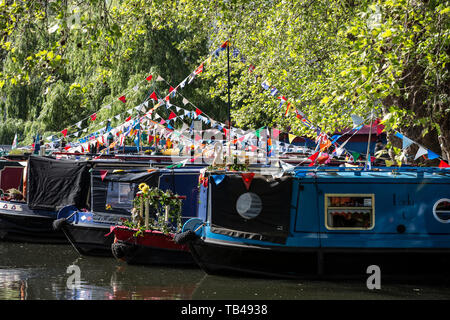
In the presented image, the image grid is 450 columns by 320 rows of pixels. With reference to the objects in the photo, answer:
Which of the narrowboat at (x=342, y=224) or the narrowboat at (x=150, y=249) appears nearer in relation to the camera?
the narrowboat at (x=342, y=224)

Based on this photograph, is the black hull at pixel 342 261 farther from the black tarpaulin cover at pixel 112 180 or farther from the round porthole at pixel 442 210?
the black tarpaulin cover at pixel 112 180

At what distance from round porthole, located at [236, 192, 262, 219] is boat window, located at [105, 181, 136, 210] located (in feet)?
13.3

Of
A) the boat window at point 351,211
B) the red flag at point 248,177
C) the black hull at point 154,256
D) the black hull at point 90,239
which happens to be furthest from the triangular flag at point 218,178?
the black hull at point 90,239

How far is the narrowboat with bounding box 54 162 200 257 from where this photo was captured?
1373cm

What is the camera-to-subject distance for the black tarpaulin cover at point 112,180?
1390cm

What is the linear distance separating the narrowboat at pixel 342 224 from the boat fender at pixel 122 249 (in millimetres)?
2553

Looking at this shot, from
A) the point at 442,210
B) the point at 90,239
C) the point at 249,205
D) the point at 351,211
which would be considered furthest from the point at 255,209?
the point at 90,239

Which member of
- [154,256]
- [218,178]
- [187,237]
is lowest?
[154,256]

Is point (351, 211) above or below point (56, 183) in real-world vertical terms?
below

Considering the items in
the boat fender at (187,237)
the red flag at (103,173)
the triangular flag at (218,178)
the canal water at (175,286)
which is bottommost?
the canal water at (175,286)

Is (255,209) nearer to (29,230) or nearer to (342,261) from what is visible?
(342,261)

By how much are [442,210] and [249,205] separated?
131 inches

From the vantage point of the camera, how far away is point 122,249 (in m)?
12.7


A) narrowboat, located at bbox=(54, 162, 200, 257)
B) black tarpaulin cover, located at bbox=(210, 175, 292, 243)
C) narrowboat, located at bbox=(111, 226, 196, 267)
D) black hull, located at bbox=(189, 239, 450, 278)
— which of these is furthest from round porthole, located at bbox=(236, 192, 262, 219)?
narrowboat, located at bbox=(54, 162, 200, 257)
